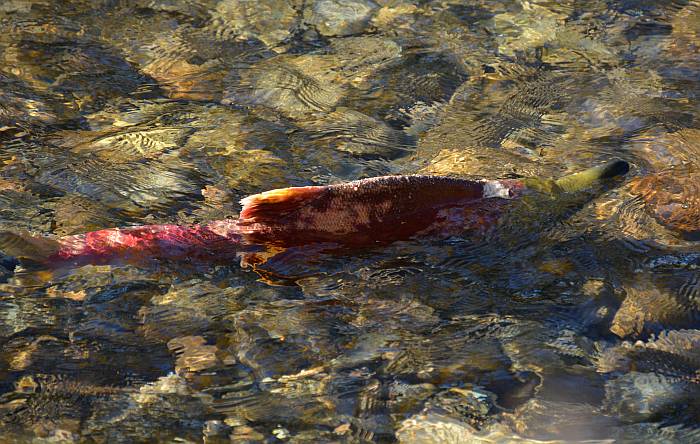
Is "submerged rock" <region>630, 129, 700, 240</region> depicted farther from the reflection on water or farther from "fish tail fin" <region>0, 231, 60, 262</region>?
"fish tail fin" <region>0, 231, 60, 262</region>

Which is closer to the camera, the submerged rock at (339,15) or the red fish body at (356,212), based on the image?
the red fish body at (356,212)

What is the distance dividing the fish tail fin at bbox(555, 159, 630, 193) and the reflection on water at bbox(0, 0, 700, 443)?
0.11 meters

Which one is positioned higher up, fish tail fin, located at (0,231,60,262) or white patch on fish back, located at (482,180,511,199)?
white patch on fish back, located at (482,180,511,199)

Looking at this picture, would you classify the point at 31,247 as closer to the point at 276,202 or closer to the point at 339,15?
the point at 276,202

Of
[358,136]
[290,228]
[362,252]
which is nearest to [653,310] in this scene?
[362,252]

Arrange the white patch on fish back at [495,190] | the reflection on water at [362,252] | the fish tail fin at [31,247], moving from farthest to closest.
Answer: the white patch on fish back at [495,190]
the fish tail fin at [31,247]
the reflection on water at [362,252]

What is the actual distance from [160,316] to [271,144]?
1.79 m

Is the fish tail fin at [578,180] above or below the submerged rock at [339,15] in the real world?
below

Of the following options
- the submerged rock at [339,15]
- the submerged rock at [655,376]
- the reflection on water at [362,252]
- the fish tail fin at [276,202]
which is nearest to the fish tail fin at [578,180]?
the reflection on water at [362,252]

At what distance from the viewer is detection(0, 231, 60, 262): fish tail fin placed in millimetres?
4152

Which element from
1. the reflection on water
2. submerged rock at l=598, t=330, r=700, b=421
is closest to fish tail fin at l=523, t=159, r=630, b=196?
the reflection on water

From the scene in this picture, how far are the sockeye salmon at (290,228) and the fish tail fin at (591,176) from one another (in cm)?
63

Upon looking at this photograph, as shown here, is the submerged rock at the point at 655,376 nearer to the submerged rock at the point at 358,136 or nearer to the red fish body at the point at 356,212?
the red fish body at the point at 356,212

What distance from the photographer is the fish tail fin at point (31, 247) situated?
163 inches
